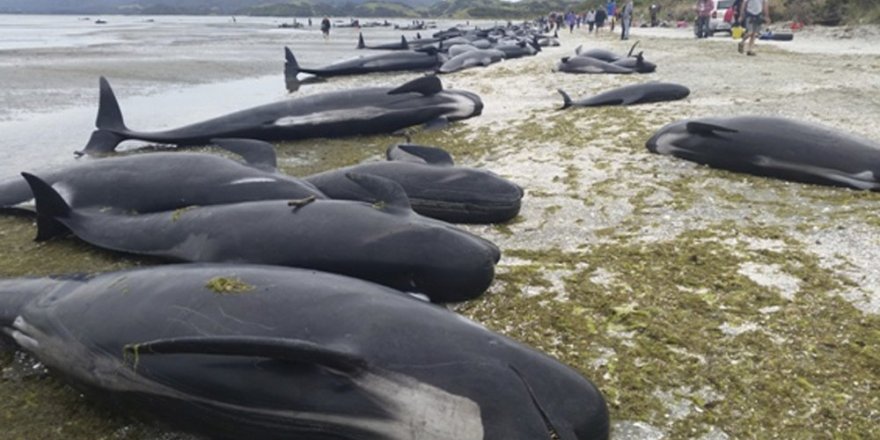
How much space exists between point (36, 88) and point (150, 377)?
14883 millimetres

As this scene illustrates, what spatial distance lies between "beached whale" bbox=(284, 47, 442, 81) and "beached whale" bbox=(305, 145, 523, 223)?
1219cm

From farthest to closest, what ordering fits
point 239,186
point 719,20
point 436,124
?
1. point 719,20
2. point 436,124
3. point 239,186

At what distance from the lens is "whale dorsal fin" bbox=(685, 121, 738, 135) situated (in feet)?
22.9

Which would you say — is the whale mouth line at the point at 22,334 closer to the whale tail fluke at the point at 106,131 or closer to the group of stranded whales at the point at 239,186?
the group of stranded whales at the point at 239,186

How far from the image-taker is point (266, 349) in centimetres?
239

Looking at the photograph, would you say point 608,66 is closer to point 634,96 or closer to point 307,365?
point 634,96

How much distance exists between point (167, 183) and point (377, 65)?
14.2 m

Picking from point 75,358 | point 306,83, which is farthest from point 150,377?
point 306,83

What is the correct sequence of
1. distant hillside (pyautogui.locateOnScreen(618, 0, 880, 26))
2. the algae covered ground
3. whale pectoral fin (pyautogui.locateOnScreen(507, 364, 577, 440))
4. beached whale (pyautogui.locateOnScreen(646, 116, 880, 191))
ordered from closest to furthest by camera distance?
whale pectoral fin (pyautogui.locateOnScreen(507, 364, 577, 440)), the algae covered ground, beached whale (pyautogui.locateOnScreen(646, 116, 880, 191)), distant hillside (pyautogui.locateOnScreen(618, 0, 880, 26))

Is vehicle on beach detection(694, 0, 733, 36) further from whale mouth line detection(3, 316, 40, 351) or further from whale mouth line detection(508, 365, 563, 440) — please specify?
whale mouth line detection(3, 316, 40, 351)

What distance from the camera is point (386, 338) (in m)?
2.63

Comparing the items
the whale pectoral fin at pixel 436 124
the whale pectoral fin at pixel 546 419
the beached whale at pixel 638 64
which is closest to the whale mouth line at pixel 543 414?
the whale pectoral fin at pixel 546 419

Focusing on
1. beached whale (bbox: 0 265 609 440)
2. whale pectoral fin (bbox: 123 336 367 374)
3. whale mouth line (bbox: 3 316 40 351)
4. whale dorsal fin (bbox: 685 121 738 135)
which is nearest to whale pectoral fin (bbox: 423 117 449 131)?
whale dorsal fin (bbox: 685 121 738 135)

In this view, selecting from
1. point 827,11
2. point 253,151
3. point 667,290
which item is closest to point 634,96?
point 253,151
